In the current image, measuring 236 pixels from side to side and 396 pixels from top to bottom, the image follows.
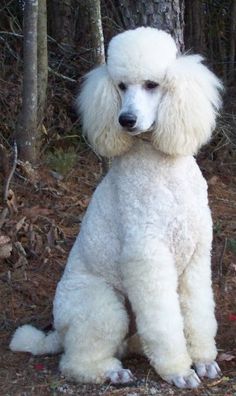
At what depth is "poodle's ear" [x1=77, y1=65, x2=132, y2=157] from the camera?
12.5 ft

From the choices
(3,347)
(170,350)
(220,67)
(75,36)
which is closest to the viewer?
(170,350)

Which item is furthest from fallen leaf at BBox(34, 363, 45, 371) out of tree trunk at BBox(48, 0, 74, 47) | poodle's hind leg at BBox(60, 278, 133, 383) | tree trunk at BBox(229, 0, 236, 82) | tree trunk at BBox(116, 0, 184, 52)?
tree trunk at BBox(229, 0, 236, 82)

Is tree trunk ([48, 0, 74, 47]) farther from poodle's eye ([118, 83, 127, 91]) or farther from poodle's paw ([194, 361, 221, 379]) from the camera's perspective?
poodle's paw ([194, 361, 221, 379])

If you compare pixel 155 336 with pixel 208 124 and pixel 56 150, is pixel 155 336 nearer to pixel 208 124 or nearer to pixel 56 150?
pixel 208 124

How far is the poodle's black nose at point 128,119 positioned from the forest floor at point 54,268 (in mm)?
1267

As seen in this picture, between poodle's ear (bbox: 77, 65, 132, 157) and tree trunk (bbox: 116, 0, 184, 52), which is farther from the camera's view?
tree trunk (bbox: 116, 0, 184, 52)

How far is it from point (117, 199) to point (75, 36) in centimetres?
401

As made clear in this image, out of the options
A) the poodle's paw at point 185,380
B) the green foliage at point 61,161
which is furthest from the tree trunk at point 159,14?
the poodle's paw at point 185,380

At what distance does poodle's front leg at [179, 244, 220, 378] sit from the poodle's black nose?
0.73 metres

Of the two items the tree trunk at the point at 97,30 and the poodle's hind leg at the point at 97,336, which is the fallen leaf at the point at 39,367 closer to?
the poodle's hind leg at the point at 97,336

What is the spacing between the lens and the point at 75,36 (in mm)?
7574

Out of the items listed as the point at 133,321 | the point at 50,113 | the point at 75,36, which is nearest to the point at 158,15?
the point at 50,113

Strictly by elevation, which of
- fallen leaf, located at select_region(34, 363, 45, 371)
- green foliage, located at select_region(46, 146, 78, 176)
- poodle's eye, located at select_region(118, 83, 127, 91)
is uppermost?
poodle's eye, located at select_region(118, 83, 127, 91)

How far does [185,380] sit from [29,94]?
9.73 feet
